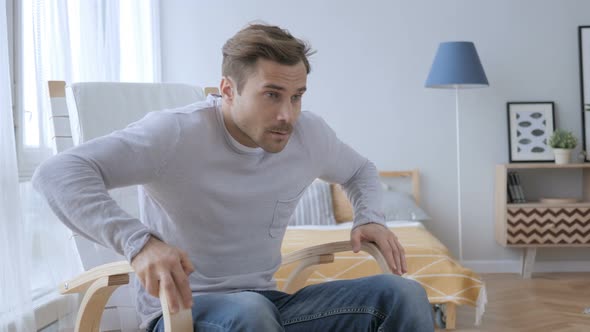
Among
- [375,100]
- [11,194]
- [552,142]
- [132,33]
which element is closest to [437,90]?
[375,100]

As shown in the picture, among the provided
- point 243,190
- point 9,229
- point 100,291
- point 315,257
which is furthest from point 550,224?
point 100,291

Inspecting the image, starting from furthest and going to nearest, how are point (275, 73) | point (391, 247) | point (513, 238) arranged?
point (513, 238) → point (391, 247) → point (275, 73)

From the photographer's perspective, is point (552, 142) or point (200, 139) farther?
point (552, 142)

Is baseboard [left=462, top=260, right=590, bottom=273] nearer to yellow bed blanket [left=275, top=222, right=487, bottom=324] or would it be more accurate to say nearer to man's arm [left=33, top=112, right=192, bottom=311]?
yellow bed blanket [left=275, top=222, right=487, bottom=324]

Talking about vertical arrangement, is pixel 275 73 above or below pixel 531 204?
above

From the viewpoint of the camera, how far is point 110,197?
1291 mm

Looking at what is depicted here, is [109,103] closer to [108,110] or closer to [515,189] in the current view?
[108,110]

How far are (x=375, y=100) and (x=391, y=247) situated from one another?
3.40 meters

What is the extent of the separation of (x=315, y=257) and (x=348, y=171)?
243mm

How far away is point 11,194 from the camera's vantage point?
255 cm

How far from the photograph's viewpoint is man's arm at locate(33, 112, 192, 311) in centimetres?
117

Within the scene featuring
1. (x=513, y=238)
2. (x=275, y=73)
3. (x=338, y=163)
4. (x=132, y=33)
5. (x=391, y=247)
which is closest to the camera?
(x=275, y=73)

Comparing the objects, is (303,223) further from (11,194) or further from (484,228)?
(11,194)

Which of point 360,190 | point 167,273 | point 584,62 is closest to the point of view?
point 167,273
